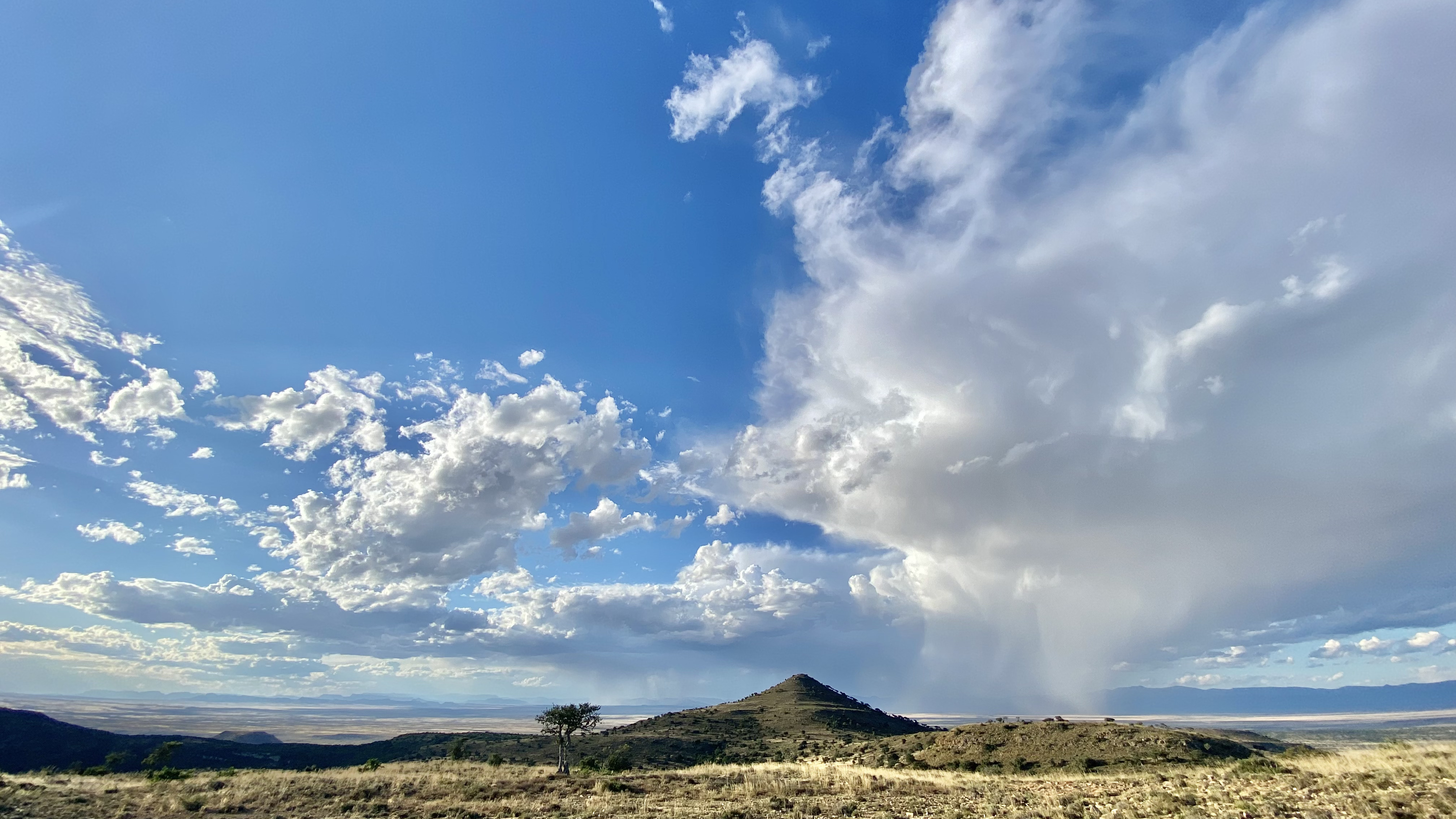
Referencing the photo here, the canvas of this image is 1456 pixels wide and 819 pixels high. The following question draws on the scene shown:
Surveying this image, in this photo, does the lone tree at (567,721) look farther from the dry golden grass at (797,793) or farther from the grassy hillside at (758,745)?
the dry golden grass at (797,793)

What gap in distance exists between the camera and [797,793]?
3444 cm

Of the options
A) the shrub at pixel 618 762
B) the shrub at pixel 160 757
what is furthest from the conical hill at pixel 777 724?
the shrub at pixel 160 757

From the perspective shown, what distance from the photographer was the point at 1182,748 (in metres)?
55.7

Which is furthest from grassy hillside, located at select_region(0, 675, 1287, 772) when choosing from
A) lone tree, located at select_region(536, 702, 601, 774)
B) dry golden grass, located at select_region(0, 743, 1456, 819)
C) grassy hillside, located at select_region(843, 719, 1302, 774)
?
dry golden grass, located at select_region(0, 743, 1456, 819)

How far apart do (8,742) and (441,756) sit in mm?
87279

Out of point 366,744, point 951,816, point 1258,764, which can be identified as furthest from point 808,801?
point 366,744

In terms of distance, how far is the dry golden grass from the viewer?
2127 centimetres

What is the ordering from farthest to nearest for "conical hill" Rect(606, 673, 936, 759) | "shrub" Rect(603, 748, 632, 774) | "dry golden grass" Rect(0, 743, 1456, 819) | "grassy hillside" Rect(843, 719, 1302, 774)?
"conical hill" Rect(606, 673, 936, 759) < "shrub" Rect(603, 748, 632, 774) < "grassy hillside" Rect(843, 719, 1302, 774) < "dry golden grass" Rect(0, 743, 1456, 819)

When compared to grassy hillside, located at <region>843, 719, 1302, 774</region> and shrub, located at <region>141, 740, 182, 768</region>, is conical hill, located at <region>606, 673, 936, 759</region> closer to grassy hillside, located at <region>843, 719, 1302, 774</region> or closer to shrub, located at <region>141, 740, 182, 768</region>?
grassy hillside, located at <region>843, 719, 1302, 774</region>

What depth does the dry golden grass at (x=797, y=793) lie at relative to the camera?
69.8 feet

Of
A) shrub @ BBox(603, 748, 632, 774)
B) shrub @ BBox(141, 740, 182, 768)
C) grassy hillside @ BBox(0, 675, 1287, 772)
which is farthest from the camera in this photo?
shrub @ BBox(141, 740, 182, 768)

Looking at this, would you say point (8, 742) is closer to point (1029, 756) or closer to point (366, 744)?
point (366, 744)

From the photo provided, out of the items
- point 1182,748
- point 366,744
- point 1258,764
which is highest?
point 1258,764

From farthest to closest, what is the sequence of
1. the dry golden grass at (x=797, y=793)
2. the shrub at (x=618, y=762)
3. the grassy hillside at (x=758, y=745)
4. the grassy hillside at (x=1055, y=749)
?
1. the shrub at (x=618, y=762)
2. the grassy hillside at (x=758, y=745)
3. the grassy hillside at (x=1055, y=749)
4. the dry golden grass at (x=797, y=793)
